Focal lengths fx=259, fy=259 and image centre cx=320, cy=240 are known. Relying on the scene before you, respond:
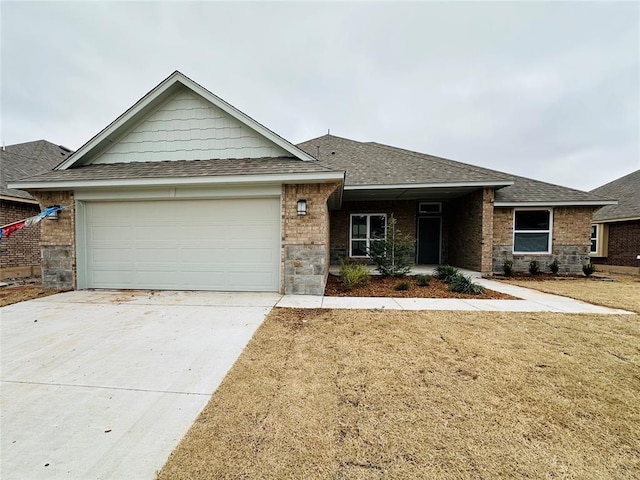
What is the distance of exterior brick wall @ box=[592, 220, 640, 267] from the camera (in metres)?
11.5

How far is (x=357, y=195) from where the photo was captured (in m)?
10.4

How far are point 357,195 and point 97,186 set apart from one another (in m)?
8.11

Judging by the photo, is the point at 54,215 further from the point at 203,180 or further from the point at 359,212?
the point at 359,212

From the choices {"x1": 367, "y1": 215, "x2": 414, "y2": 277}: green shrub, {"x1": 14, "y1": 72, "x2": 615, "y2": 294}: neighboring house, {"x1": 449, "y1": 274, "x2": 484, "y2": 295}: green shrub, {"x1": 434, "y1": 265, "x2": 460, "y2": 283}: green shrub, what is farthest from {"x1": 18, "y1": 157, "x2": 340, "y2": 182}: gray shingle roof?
{"x1": 434, "y1": 265, "x2": 460, "y2": 283}: green shrub

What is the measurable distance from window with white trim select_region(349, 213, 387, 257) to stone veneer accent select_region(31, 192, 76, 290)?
30.6 ft

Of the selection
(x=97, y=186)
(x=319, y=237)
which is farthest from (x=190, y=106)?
(x=319, y=237)

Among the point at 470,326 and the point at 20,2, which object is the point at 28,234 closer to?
the point at 20,2

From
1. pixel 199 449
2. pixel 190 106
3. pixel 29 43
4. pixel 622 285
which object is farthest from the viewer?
pixel 29 43

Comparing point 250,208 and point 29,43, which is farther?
point 29,43

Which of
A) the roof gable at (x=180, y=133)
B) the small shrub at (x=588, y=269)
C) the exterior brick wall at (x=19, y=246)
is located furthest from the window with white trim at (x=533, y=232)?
the exterior brick wall at (x=19, y=246)

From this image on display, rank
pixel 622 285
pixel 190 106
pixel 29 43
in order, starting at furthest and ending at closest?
pixel 29 43
pixel 622 285
pixel 190 106

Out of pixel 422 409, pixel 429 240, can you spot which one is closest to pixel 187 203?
pixel 422 409

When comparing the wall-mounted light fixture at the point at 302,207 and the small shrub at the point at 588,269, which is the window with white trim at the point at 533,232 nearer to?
the small shrub at the point at 588,269

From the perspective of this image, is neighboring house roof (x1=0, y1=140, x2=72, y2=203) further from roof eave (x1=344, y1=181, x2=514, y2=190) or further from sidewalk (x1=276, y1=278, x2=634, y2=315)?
roof eave (x1=344, y1=181, x2=514, y2=190)
